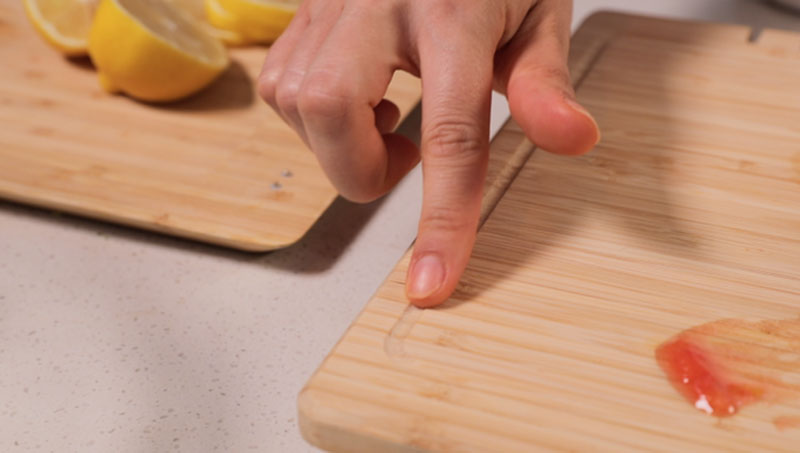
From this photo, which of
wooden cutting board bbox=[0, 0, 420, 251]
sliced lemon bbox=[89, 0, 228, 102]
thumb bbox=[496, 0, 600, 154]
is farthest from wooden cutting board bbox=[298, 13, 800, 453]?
sliced lemon bbox=[89, 0, 228, 102]

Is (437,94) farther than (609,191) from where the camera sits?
No

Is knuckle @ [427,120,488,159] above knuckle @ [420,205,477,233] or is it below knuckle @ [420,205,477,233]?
above

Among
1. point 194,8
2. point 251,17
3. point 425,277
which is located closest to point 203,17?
point 194,8

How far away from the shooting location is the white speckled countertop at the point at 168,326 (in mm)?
696

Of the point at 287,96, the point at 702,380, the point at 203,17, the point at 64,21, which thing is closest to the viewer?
the point at 702,380


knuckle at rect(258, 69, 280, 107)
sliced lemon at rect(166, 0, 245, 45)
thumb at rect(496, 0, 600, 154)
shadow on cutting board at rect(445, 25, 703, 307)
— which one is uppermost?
thumb at rect(496, 0, 600, 154)

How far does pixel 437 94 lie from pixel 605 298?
0.21m

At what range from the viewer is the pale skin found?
0.65 m

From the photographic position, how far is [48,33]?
1205 millimetres

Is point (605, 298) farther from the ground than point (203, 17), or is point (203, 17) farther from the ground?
point (605, 298)

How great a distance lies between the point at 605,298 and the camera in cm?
67

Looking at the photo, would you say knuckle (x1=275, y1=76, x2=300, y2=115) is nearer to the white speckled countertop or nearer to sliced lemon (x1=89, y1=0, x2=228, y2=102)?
the white speckled countertop

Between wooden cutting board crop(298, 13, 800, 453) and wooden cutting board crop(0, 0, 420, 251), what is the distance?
0.80 feet

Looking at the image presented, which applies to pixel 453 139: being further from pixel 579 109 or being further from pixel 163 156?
pixel 163 156
